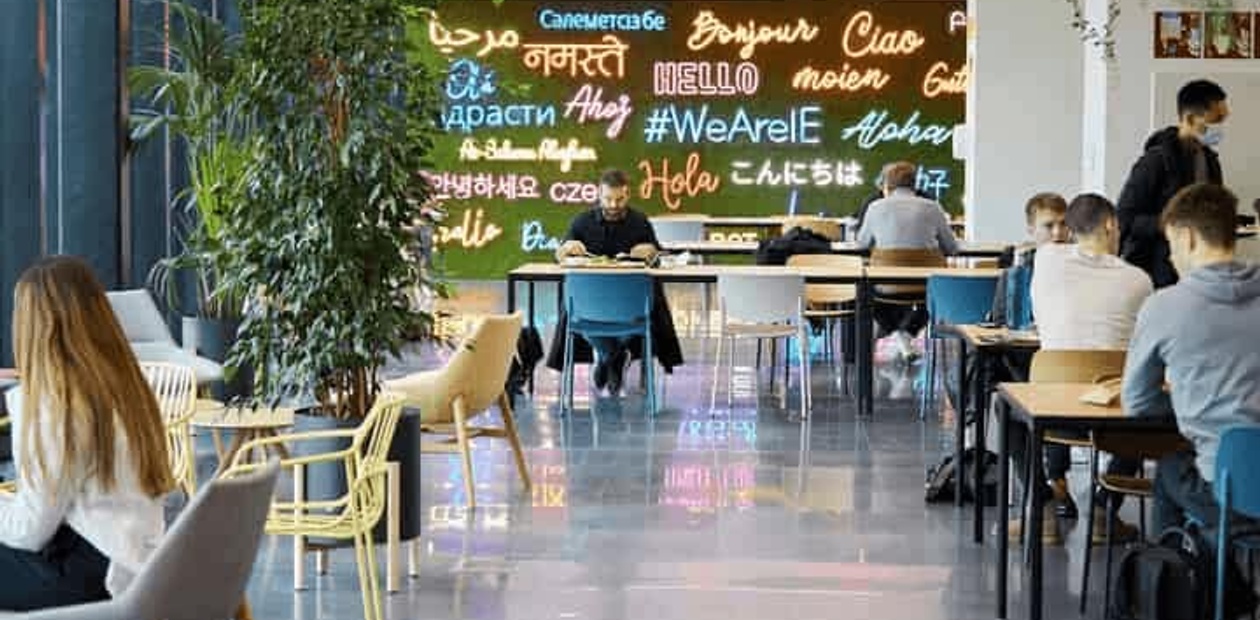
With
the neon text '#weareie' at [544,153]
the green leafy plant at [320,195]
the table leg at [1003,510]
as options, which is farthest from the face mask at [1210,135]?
the neon text '#weareie' at [544,153]

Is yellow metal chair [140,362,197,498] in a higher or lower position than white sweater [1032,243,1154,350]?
lower

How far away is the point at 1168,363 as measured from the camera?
553 centimetres

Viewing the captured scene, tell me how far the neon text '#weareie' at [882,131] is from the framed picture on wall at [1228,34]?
8.74 m

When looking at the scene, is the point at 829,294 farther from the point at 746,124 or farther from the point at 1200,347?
the point at 746,124

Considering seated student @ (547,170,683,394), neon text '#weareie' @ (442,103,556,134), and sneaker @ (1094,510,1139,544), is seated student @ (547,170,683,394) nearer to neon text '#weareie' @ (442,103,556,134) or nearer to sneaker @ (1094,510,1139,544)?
sneaker @ (1094,510,1139,544)

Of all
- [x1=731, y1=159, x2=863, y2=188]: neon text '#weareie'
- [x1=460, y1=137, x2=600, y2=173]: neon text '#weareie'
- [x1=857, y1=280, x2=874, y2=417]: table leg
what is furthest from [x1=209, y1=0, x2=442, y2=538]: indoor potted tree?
[x1=731, y1=159, x2=863, y2=188]: neon text '#weareie'

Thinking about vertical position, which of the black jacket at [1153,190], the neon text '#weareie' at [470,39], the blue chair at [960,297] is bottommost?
the blue chair at [960,297]

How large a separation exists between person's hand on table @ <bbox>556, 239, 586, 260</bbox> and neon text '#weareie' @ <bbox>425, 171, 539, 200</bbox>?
8.13 metres

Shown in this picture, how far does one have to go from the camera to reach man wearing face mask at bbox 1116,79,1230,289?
8.58 meters

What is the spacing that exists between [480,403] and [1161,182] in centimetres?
312

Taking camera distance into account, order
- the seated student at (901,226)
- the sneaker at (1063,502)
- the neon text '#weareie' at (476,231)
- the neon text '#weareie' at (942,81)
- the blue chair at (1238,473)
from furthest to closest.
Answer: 1. the neon text '#weareie' at (476,231)
2. the neon text '#weareie' at (942,81)
3. the seated student at (901,226)
4. the sneaker at (1063,502)
5. the blue chair at (1238,473)

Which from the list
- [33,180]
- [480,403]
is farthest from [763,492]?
[33,180]

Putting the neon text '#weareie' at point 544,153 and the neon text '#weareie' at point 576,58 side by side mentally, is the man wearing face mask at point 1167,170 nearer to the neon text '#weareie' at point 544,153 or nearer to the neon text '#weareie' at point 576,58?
the neon text '#weareie' at point 576,58

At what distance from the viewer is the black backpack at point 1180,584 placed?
5.43 m
